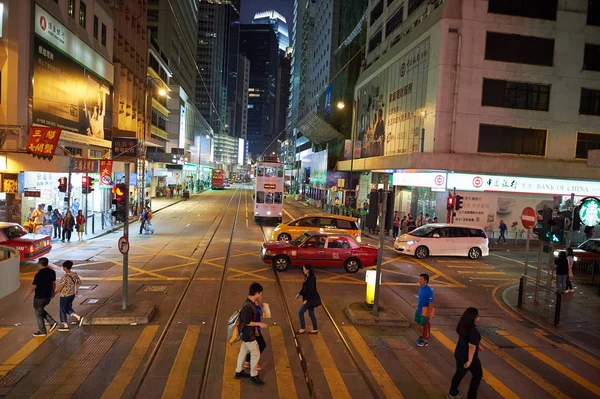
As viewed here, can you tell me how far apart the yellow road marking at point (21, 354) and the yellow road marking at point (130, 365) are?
1.91 m

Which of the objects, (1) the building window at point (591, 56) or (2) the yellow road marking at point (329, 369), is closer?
(2) the yellow road marking at point (329, 369)

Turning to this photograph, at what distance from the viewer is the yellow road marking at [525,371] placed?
7988 millimetres

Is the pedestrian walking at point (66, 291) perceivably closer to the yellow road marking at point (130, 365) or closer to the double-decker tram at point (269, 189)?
the yellow road marking at point (130, 365)

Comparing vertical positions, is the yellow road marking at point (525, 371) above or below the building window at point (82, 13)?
below

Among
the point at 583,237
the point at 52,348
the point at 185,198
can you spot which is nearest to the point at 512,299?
the point at 52,348

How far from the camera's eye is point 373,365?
8695mm

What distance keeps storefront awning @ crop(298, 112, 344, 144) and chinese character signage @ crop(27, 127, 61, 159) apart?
125ft

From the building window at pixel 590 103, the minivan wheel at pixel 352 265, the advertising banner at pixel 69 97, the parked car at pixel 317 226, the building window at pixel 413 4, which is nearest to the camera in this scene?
the minivan wheel at pixel 352 265

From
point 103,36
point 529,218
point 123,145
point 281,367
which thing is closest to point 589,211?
point 529,218

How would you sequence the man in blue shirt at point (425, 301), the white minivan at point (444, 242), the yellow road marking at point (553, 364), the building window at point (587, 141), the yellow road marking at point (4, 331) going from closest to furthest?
the yellow road marking at point (553, 364)
the man in blue shirt at point (425, 301)
the yellow road marking at point (4, 331)
the white minivan at point (444, 242)
the building window at point (587, 141)

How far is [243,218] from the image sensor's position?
126 feet

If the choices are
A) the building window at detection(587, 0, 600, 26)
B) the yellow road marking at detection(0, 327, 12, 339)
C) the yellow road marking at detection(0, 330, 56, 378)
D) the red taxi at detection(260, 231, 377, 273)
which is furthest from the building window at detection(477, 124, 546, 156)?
the yellow road marking at detection(0, 327, 12, 339)

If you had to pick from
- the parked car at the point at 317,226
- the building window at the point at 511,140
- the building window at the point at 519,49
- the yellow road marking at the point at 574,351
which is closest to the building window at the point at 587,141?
the building window at the point at 511,140

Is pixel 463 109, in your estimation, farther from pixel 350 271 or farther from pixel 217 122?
pixel 217 122
